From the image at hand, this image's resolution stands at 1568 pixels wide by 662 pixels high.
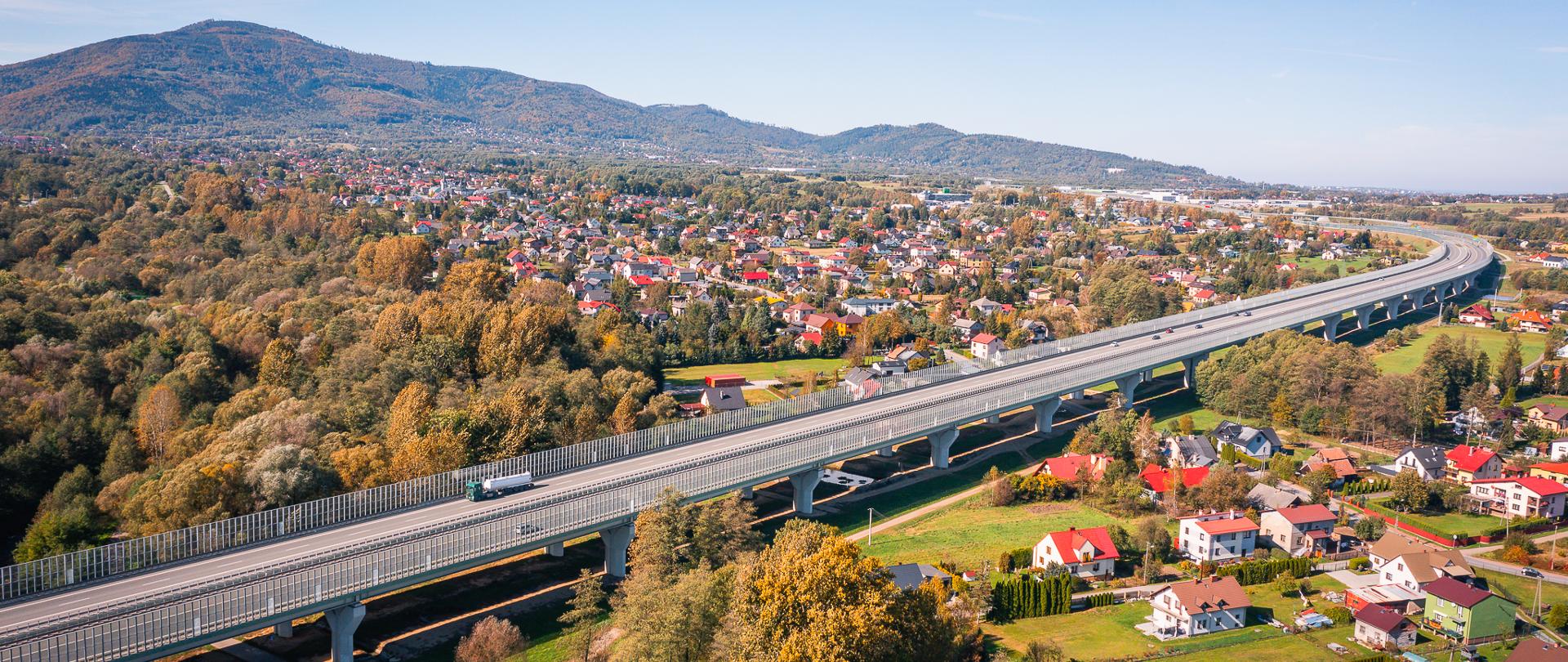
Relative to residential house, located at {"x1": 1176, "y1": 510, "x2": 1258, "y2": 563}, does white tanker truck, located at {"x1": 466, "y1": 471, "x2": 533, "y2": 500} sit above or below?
above

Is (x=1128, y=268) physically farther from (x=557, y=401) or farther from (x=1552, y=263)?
(x=557, y=401)

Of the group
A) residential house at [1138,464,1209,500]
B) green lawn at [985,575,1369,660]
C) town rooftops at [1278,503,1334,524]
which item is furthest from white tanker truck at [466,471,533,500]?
town rooftops at [1278,503,1334,524]

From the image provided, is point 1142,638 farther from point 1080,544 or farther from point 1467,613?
point 1467,613

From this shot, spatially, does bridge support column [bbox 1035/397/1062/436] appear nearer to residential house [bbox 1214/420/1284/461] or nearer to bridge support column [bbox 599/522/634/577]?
residential house [bbox 1214/420/1284/461]

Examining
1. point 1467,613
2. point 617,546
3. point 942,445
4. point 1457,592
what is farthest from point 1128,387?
point 617,546

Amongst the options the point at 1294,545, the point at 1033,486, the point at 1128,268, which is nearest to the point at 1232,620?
the point at 1294,545
